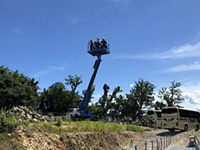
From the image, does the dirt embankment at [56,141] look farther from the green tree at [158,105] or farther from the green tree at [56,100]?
the green tree at [158,105]

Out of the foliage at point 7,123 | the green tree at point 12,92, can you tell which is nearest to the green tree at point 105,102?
the green tree at point 12,92

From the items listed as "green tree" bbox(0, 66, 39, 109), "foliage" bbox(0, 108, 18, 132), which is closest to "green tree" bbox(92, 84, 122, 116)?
"green tree" bbox(0, 66, 39, 109)

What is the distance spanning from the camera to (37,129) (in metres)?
11.6

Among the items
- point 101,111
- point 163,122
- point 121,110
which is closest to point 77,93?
point 101,111

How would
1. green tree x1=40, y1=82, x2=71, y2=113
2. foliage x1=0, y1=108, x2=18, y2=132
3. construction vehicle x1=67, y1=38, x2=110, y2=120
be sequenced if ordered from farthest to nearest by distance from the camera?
green tree x1=40, y1=82, x2=71, y2=113 < construction vehicle x1=67, y1=38, x2=110, y2=120 < foliage x1=0, y1=108, x2=18, y2=132

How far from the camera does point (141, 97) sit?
6294 cm

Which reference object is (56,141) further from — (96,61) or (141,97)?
(141,97)

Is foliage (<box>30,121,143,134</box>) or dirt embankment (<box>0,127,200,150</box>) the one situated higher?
foliage (<box>30,121,143,134</box>)

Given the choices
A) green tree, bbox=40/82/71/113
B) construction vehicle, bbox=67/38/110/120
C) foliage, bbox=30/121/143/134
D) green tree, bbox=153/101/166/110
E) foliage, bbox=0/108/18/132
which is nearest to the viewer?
foliage, bbox=0/108/18/132

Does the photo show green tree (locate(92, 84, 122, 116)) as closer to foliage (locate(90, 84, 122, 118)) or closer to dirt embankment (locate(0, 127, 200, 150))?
foliage (locate(90, 84, 122, 118))

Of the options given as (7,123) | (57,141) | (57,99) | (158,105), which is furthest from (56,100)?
(7,123)

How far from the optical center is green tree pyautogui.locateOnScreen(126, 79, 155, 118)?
6291 cm

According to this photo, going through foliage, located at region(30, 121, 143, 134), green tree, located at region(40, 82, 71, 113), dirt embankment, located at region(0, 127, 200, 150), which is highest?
green tree, located at region(40, 82, 71, 113)

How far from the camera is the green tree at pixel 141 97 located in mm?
62906
